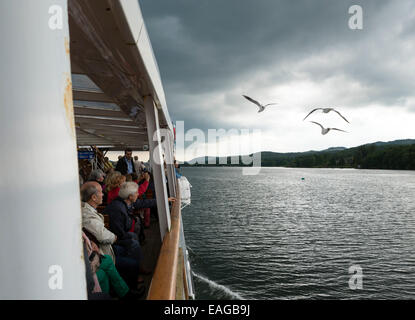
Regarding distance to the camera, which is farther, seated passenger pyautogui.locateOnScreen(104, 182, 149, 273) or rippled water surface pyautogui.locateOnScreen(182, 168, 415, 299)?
rippled water surface pyautogui.locateOnScreen(182, 168, 415, 299)

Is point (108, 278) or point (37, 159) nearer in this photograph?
point (37, 159)

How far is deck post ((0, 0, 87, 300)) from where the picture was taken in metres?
0.56

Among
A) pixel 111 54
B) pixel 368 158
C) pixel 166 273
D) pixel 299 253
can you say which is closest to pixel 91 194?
pixel 166 273

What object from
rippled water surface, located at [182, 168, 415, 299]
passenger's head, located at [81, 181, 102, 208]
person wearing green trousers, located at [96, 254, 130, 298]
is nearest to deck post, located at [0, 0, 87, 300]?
Answer: person wearing green trousers, located at [96, 254, 130, 298]

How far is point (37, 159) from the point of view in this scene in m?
0.62

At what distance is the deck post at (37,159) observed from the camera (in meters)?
0.56

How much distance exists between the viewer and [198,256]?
57.9 feet

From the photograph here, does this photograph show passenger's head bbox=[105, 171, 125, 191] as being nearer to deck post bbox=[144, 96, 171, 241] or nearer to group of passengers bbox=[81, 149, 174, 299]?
group of passengers bbox=[81, 149, 174, 299]

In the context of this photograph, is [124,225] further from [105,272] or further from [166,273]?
[166,273]

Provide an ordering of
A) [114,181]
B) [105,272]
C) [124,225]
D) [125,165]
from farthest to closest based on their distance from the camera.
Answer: [125,165] < [114,181] < [124,225] < [105,272]

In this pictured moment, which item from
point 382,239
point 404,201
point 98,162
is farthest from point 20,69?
point 404,201
